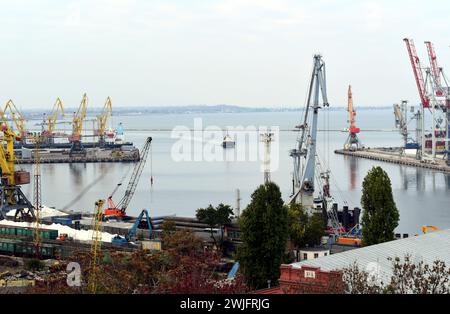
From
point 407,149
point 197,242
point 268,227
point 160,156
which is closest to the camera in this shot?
point 268,227

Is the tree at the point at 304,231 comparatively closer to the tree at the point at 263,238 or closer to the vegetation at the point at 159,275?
the vegetation at the point at 159,275

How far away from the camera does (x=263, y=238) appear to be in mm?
6586

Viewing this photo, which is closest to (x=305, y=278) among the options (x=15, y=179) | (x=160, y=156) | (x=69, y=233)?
(x=69, y=233)

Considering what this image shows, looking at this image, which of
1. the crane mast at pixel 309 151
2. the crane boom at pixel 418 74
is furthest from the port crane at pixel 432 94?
the crane mast at pixel 309 151

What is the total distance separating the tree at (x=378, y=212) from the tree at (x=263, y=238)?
0.85 meters

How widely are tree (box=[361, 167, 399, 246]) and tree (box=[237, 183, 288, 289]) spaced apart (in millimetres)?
851

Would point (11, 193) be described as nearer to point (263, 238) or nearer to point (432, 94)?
point (263, 238)

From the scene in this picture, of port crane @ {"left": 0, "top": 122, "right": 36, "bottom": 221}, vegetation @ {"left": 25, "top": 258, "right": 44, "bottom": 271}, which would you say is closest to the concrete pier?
port crane @ {"left": 0, "top": 122, "right": 36, "bottom": 221}

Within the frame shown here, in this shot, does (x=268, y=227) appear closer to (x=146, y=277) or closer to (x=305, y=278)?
(x=146, y=277)

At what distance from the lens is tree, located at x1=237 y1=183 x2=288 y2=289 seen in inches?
246

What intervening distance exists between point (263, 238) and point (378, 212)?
51.3 inches

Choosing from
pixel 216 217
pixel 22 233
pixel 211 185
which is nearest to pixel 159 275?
pixel 216 217

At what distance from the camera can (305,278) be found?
16.0 ft

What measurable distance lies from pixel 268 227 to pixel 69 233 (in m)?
4.19
